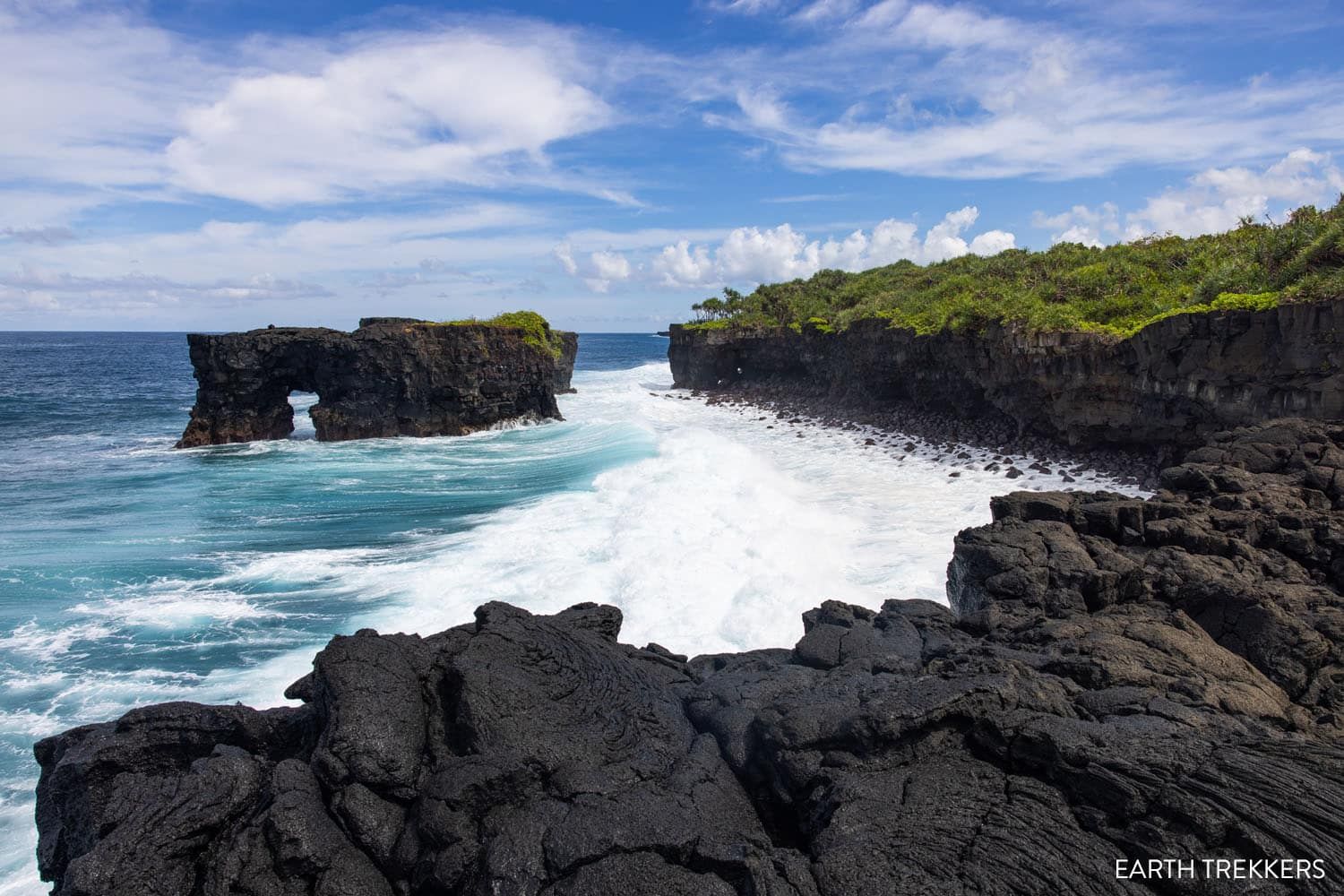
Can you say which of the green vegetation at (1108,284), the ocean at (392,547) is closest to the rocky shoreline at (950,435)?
the ocean at (392,547)

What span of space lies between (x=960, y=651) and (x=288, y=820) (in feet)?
21.7

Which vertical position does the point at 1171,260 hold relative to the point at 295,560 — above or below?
above

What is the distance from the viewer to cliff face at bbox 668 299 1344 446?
18.6 meters

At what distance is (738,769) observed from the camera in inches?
275

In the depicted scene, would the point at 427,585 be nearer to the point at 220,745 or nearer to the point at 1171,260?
the point at 220,745

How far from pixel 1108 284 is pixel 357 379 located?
3392cm

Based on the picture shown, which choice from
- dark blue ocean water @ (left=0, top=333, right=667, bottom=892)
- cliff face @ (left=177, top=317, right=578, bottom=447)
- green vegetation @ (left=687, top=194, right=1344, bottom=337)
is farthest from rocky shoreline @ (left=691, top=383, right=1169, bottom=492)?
cliff face @ (left=177, top=317, right=578, bottom=447)

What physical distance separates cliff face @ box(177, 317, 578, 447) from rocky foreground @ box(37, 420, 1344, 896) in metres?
31.7

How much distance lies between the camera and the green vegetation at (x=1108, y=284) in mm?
20375

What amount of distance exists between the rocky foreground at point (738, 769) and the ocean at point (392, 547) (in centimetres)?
343

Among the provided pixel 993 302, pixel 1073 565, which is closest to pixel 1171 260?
pixel 993 302

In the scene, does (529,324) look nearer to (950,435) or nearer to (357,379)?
(357,379)

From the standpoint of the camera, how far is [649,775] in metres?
6.71

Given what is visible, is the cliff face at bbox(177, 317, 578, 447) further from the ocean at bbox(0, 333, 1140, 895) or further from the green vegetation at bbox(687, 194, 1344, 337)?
the green vegetation at bbox(687, 194, 1344, 337)
